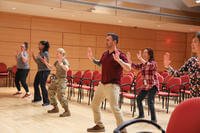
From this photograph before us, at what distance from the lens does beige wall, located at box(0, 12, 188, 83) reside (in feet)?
37.2

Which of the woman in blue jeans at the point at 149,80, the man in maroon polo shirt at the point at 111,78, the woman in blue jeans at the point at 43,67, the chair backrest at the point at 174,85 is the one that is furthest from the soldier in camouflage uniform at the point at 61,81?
the chair backrest at the point at 174,85

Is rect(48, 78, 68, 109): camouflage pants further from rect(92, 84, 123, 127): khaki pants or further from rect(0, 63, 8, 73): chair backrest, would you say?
rect(0, 63, 8, 73): chair backrest

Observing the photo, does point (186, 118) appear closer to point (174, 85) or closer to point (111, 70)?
point (111, 70)

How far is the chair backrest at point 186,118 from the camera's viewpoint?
6.97 feet

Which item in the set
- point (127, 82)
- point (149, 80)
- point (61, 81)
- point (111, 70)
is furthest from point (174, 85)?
point (111, 70)

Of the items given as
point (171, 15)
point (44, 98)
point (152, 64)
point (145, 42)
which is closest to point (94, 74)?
point (44, 98)

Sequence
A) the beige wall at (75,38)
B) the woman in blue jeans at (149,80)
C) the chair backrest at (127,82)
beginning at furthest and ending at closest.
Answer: the beige wall at (75,38), the chair backrest at (127,82), the woman in blue jeans at (149,80)

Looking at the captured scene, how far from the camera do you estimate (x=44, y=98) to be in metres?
7.22

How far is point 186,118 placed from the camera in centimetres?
219

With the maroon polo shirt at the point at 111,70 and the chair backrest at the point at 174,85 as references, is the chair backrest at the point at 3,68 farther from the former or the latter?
the maroon polo shirt at the point at 111,70

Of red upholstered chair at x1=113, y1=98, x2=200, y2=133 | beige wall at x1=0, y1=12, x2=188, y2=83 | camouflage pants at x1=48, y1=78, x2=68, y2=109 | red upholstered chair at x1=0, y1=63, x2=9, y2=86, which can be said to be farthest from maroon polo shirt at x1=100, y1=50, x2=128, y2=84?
beige wall at x1=0, y1=12, x2=188, y2=83

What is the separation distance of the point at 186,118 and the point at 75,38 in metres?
11.0

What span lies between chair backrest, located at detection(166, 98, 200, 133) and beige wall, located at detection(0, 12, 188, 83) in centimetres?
1000

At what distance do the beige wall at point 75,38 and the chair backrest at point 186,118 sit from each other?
394 inches
